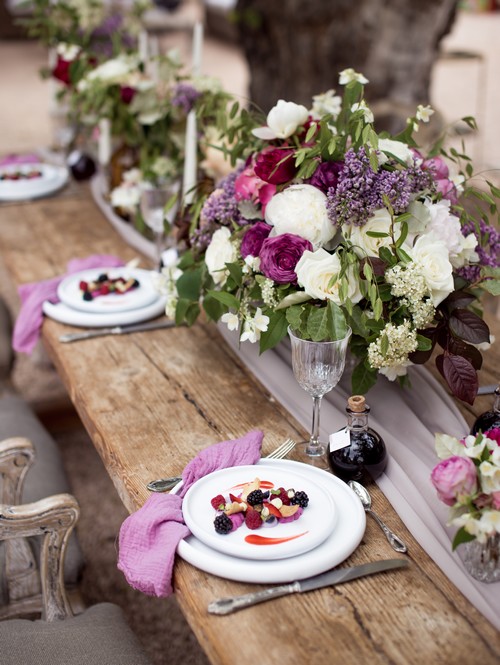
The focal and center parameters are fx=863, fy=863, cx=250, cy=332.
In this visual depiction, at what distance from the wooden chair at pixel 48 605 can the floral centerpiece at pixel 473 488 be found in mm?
560

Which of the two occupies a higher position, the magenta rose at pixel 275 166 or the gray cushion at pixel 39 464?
the magenta rose at pixel 275 166

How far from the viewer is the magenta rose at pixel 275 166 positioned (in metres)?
1.34

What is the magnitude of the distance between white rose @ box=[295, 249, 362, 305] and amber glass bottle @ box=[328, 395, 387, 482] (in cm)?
15

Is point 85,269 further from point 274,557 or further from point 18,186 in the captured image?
point 274,557

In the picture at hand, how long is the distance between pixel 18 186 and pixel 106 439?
1.52m

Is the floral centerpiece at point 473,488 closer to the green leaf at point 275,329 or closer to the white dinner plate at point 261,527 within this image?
the white dinner plate at point 261,527

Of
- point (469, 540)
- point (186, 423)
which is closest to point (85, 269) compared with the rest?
point (186, 423)

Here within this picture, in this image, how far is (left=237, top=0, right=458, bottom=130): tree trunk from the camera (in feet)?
12.2

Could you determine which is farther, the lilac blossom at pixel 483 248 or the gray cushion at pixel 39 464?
the gray cushion at pixel 39 464

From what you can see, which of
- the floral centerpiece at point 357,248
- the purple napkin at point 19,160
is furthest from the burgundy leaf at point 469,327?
the purple napkin at point 19,160

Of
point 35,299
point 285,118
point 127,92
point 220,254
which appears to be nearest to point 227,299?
point 220,254

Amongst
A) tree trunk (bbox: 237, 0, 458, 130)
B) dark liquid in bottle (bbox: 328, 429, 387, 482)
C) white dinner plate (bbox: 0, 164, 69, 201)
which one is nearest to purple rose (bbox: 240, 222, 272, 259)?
dark liquid in bottle (bbox: 328, 429, 387, 482)

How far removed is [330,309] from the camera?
1188 mm

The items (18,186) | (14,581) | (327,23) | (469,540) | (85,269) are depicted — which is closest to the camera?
(469,540)
